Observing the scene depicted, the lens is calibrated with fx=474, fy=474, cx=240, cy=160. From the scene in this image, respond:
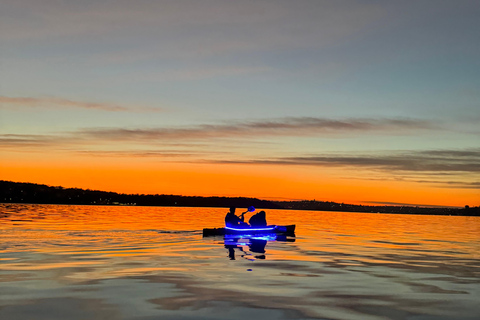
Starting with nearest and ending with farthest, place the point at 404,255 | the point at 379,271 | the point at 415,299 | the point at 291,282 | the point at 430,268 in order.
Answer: the point at 415,299 → the point at 291,282 → the point at 379,271 → the point at 430,268 → the point at 404,255

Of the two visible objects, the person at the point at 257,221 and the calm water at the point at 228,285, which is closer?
the calm water at the point at 228,285

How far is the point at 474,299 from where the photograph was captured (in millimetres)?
18500

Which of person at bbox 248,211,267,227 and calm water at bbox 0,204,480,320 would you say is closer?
calm water at bbox 0,204,480,320

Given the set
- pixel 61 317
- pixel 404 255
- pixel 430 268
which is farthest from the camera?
pixel 404 255

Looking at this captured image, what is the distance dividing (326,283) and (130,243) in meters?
22.8

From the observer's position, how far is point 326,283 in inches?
838

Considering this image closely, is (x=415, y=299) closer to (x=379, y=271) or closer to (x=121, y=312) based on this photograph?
(x=379, y=271)

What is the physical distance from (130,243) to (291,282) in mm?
21975

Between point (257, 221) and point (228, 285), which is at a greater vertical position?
point (257, 221)

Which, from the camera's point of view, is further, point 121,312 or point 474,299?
point 474,299

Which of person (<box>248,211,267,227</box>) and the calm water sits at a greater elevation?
person (<box>248,211,267,227</box>)

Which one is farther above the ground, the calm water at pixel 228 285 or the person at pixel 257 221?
the person at pixel 257 221

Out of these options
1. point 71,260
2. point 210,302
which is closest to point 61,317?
point 210,302

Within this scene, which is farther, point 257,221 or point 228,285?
point 257,221
